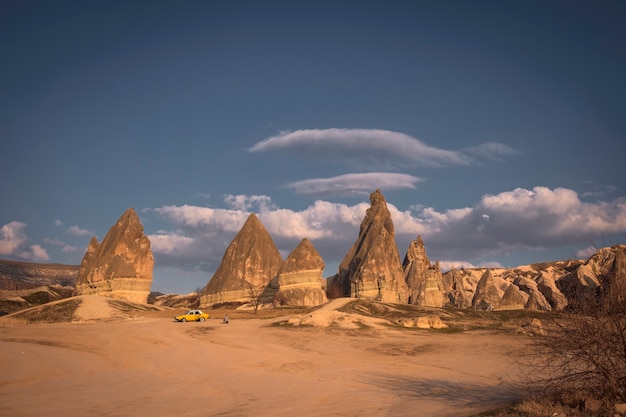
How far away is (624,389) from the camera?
8.95 m

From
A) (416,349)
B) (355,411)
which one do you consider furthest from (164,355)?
(355,411)

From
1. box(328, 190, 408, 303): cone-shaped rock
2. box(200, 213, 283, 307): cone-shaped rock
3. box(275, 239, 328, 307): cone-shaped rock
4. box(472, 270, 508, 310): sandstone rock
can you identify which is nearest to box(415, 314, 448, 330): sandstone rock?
box(275, 239, 328, 307): cone-shaped rock

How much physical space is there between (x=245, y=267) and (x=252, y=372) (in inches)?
1812

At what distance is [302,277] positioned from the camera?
5491 centimetres

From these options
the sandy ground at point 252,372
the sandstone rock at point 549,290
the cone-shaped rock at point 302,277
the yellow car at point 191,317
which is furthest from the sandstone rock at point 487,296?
the yellow car at point 191,317

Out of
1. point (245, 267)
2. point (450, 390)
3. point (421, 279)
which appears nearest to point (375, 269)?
point (421, 279)

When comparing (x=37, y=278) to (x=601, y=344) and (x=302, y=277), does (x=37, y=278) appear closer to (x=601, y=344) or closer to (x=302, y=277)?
(x=302, y=277)

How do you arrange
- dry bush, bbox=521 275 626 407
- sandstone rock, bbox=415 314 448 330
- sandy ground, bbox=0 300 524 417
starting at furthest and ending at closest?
sandstone rock, bbox=415 314 448 330 < sandy ground, bbox=0 300 524 417 < dry bush, bbox=521 275 626 407

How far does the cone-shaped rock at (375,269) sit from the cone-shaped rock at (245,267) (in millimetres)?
9917

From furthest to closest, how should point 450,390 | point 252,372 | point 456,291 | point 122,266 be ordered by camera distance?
point 456,291, point 122,266, point 252,372, point 450,390

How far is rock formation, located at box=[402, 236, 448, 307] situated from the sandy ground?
3348 cm

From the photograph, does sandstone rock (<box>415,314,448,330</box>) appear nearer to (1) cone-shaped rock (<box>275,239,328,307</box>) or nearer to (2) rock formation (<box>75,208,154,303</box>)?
(1) cone-shaped rock (<box>275,239,328,307</box>)

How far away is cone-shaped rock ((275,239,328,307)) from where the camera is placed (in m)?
54.1

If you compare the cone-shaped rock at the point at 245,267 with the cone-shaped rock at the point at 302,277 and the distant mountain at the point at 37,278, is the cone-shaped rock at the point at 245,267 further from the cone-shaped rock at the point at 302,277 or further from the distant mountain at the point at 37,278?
the distant mountain at the point at 37,278
